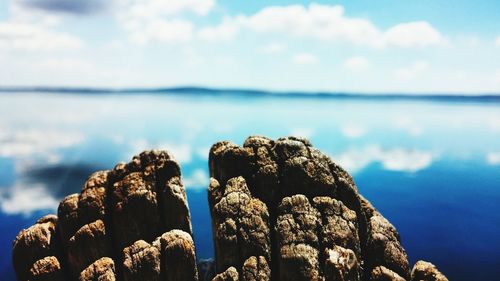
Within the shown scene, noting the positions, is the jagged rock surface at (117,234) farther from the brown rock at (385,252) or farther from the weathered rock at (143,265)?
the brown rock at (385,252)

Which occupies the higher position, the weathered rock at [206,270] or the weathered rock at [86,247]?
the weathered rock at [86,247]

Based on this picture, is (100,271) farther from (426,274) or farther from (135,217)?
(426,274)

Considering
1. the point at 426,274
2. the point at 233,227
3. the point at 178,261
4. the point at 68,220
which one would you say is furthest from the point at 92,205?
the point at 426,274

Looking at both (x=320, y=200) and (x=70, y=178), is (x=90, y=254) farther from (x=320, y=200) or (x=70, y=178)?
(x=70, y=178)

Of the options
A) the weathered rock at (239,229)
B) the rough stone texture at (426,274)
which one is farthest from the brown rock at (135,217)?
the rough stone texture at (426,274)

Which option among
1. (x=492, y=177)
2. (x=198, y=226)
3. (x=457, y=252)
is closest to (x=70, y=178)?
(x=198, y=226)

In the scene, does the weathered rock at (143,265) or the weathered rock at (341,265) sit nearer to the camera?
the weathered rock at (341,265)

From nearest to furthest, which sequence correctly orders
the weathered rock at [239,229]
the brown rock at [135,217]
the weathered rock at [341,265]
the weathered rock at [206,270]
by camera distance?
the weathered rock at [341,265], the weathered rock at [239,229], the brown rock at [135,217], the weathered rock at [206,270]
